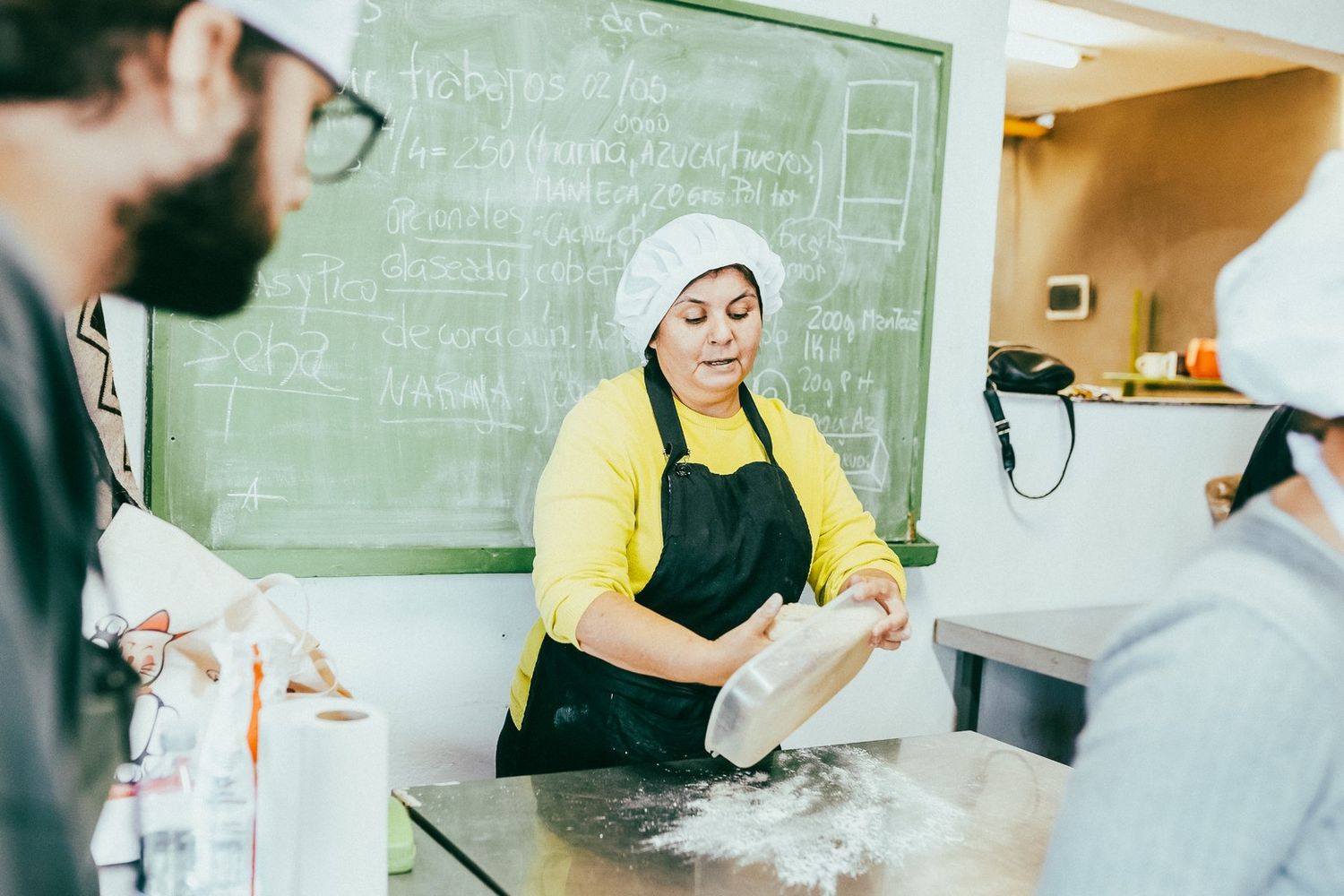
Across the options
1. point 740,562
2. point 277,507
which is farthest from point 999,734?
point 277,507

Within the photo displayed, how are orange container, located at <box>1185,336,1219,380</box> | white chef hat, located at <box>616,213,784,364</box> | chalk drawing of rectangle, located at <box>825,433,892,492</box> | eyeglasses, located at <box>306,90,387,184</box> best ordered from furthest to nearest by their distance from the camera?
orange container, located at <box>1185,336,1219,380</box>, chalk drawing of rectangle, located at <box>825,433,892,492</box>, white chef hat, located at <box>616,213,784,364</box>, eyeglasses, located at <box>306,90,387,184</box>

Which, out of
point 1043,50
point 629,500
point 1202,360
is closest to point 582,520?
point 629,500

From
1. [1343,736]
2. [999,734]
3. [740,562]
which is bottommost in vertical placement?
[999,734]

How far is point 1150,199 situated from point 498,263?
4579mm

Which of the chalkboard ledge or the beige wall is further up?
the beige wall

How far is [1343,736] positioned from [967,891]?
0.67 meters

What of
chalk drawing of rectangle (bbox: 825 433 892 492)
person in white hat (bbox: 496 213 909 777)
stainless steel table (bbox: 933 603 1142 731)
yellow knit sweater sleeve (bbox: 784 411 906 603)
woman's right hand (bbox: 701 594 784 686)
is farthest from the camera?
chalk drawing of rectangle (bbox: 825 433 892 492)

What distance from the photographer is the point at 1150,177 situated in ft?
18.7

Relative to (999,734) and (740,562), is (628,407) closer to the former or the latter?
(740,562)

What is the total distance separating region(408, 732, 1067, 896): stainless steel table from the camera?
1.18 metres

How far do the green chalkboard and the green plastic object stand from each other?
0.86 meters

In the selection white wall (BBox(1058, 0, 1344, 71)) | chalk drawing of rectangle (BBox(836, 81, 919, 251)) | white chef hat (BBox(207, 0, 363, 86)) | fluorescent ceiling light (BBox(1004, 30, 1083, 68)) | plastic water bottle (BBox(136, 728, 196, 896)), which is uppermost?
fluorescent ceiling light (BBox(1004, 30, 1083, 68))

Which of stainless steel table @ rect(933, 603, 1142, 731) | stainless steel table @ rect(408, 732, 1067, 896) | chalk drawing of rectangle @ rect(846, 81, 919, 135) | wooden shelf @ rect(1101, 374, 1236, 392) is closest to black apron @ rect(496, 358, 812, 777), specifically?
stainless steel table @ rect(408, 732, 1067, 896)

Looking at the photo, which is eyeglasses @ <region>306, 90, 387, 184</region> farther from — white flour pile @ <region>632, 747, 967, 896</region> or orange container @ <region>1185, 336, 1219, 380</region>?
orange container @ <region>1185, 336, 1219, 380</region>
